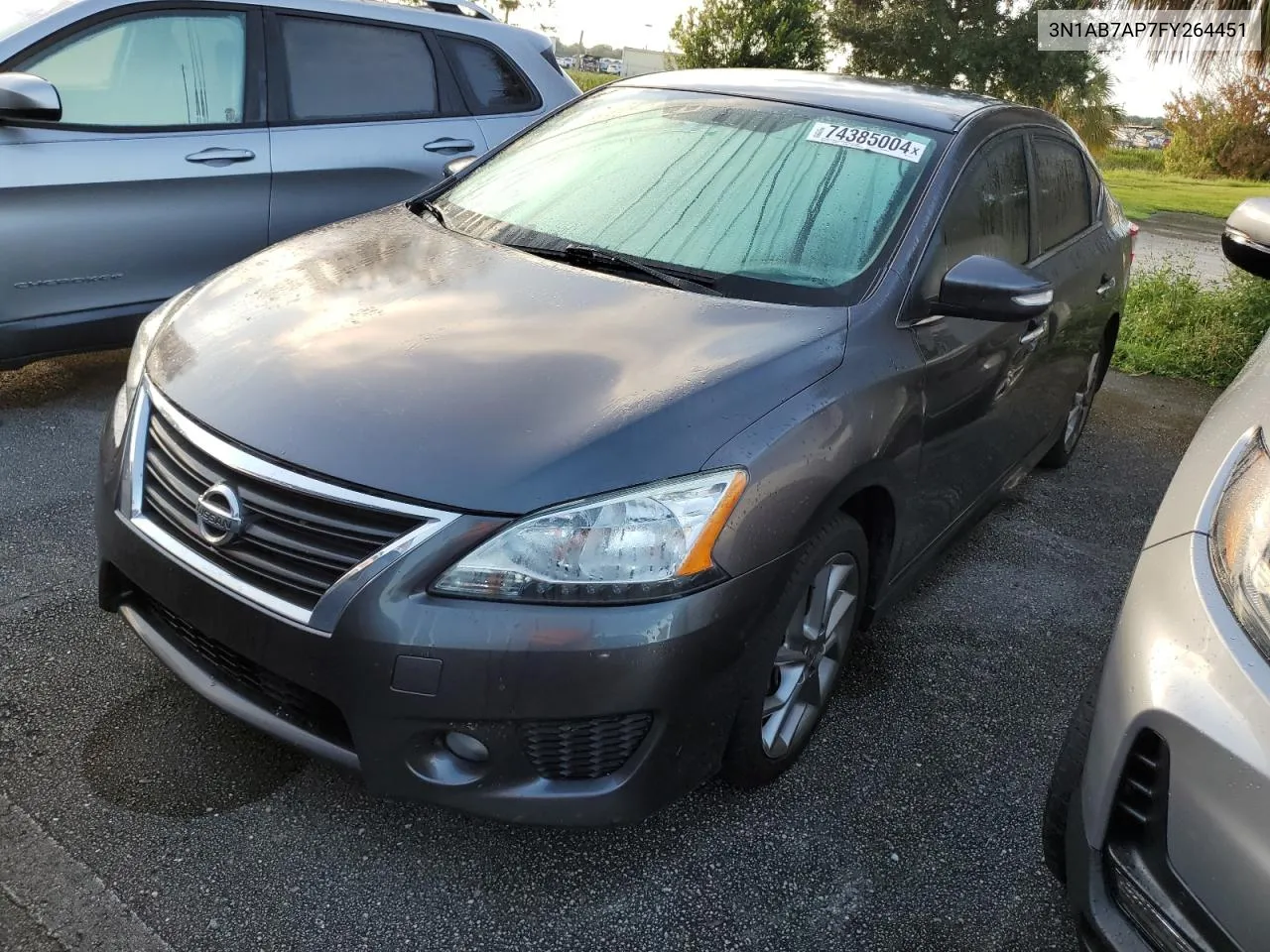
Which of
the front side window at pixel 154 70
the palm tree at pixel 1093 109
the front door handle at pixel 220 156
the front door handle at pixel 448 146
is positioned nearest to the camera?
the front side window at pixel 154 70

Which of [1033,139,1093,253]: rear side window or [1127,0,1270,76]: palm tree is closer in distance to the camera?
[1033,139,1093,253]: rear side window

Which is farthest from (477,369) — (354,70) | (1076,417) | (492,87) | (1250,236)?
(492,87)

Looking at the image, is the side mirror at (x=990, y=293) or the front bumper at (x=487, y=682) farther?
the side mirror at (x=990, y=293)

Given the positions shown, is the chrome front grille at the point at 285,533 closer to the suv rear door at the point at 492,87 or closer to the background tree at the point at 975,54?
the suv rear door at the point at 492,87

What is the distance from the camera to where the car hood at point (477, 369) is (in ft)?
6.48

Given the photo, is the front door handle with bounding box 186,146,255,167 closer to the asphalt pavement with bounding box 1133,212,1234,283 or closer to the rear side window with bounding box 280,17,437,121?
the rear side window with bounding box 280,17,437,121

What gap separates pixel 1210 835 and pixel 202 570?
1763 mm

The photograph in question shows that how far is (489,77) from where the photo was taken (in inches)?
207

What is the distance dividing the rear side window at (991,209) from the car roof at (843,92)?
0.16 m

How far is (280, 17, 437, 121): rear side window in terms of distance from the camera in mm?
4641

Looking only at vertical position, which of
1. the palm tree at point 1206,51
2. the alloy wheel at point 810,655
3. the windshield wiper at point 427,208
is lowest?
the alloy wheel at point 810,655

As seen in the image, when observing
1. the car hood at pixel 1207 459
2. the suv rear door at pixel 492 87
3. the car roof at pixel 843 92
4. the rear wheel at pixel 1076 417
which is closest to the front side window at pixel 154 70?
the suv rear door at pixel 492 87

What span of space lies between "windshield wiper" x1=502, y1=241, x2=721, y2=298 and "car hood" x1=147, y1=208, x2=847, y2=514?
0.05m

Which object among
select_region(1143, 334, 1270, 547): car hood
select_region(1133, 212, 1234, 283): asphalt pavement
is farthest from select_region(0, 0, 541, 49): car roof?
select_region(1133, 212, 1234, 283): asphalt pavement
